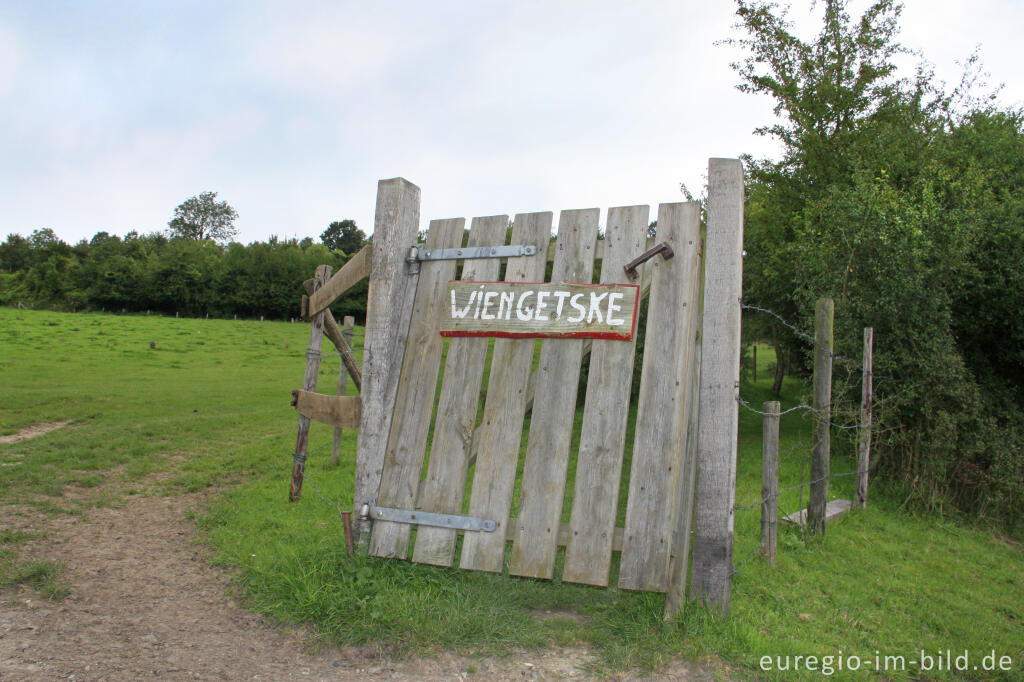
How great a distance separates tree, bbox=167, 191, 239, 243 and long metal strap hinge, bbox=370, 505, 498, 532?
107m

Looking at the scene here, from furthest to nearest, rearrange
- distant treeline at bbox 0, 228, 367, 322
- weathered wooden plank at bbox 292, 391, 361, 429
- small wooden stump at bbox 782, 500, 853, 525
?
distant treeline at bbox 0, 228, 367, 322 < small wooden stump at bbox 782, 500, 853, 525 < weathered wooden plank at bbox 292, 391, 361, 429

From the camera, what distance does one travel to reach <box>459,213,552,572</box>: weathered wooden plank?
4.04 meters

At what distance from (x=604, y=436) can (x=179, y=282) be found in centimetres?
6789

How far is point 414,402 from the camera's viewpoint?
444cm

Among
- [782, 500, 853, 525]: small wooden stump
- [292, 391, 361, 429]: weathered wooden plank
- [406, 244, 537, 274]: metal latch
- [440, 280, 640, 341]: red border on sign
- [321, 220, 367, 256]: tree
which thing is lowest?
[782, 500, 853, 525]: small wooden stump

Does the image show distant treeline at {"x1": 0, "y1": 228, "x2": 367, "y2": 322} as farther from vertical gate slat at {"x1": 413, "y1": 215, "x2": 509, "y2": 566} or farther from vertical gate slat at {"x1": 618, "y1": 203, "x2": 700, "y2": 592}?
vertical gate slat at {"x1": 618, "y1": 203, "x2": 700, "y2": 592}

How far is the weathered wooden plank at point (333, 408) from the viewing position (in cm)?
469

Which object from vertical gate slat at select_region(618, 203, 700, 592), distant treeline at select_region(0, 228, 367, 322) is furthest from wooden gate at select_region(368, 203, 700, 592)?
distant treeline at select_region(0, 228, 367, 322)

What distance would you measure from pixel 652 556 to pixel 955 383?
19.6ft

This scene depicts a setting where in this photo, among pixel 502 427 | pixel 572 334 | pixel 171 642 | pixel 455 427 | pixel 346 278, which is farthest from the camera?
pixel 346 278

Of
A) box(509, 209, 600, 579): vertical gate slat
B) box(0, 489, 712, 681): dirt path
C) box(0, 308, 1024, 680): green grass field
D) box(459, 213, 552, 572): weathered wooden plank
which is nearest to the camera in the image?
box(0, 489, 712, 681): dirt path

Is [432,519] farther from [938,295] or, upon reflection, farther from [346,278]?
[938,295]

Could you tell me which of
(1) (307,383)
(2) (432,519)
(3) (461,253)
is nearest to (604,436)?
(2) (432,519)

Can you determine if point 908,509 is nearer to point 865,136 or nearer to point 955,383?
point 955,383
